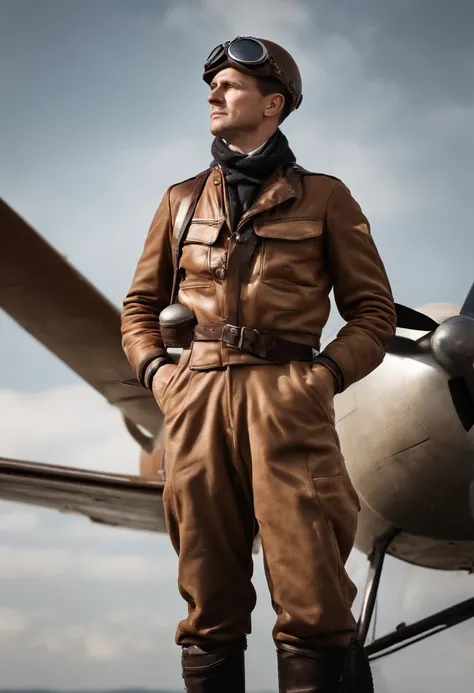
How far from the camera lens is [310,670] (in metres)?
2.10

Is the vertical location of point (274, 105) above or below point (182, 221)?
above

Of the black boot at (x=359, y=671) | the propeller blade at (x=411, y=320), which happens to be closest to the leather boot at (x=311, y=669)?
the black boot at (x=359, y=671)

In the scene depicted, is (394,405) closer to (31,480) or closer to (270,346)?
(31,480)

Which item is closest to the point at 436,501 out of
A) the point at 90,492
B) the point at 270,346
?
the point at 90,492

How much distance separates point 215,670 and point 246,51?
5.18ft

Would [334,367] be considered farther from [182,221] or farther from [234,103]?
[234,103]

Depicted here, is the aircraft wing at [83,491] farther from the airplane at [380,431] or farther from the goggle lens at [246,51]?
the goggle lens at [246,51]

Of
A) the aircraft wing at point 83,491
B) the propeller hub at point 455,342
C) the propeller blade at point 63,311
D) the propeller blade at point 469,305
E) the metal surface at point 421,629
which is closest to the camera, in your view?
the propeller hub at point 455,342

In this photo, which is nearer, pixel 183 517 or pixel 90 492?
pixel 183 517

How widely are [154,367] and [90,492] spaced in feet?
9.82

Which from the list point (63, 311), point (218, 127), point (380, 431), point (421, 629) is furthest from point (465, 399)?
point (63, 311)

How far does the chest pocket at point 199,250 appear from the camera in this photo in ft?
7.86

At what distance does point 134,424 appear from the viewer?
21.2 feet

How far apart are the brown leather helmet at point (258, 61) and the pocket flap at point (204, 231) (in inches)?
16.2
